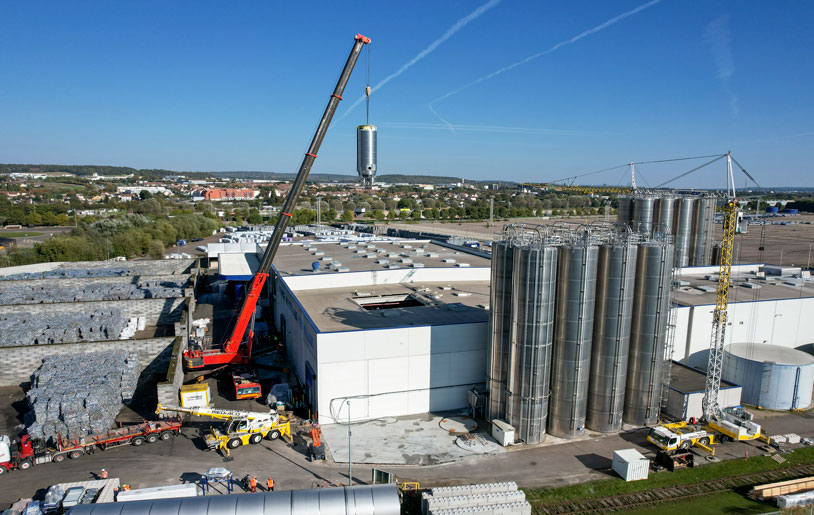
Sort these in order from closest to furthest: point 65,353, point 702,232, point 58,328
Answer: point 65,353 → point 58,328 → point 702,232

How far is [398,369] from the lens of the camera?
2708cm

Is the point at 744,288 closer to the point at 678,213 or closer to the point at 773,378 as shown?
the point at 678,213

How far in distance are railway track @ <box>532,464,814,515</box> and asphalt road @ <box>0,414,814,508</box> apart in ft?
4.78

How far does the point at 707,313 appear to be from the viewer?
106 ft

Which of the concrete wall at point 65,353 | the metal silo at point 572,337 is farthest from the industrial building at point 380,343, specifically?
the concrete wall at point 65,353

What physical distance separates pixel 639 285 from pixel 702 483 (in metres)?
9.40

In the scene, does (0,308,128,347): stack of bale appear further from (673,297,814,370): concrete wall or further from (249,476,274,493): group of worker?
(673,297,814,370): concrete wall

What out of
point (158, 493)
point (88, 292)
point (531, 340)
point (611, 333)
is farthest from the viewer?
point (88, 292)

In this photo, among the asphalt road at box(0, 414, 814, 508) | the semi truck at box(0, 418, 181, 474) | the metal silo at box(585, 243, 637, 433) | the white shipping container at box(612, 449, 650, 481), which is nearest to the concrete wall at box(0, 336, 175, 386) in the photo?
the semi truck at box(0, 418, 181, 474)

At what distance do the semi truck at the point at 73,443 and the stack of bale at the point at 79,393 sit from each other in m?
0.60

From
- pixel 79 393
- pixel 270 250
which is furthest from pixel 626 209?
pixel 79 393

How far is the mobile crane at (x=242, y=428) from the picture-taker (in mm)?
23469

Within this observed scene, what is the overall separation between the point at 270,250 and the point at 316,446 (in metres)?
13.9

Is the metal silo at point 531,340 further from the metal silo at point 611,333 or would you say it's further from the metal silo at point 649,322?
the metal silo at point 649,322
